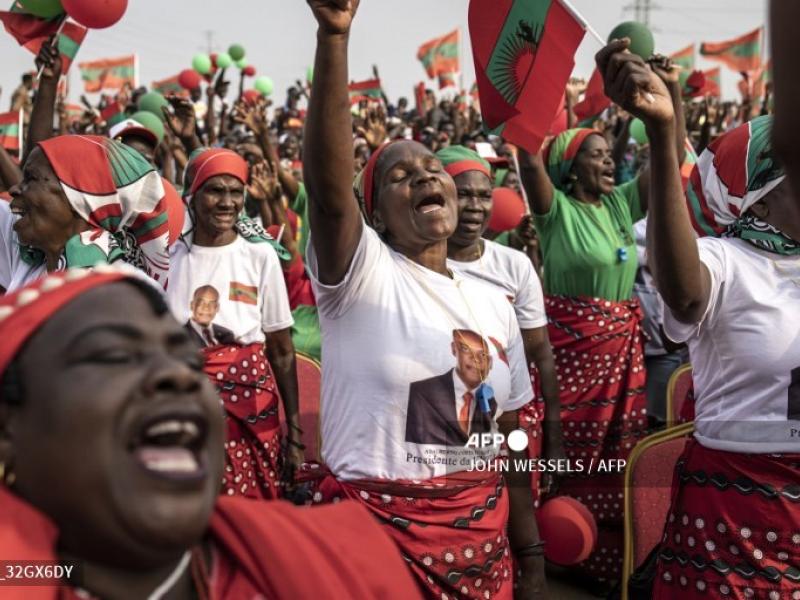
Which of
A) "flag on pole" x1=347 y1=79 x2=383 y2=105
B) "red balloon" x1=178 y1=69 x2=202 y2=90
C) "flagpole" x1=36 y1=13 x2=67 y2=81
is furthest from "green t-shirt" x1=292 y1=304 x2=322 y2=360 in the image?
"red balloon" x1=178 y1=69 x2=202 y2=90

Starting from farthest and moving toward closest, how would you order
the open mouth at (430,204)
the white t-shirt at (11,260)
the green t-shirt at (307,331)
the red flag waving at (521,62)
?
1. the green t-shirt at (307,331)
2. the red flag waving at (521,62)
3. the white t-shirt at (11,260)
4. the open mouth at (430,204)

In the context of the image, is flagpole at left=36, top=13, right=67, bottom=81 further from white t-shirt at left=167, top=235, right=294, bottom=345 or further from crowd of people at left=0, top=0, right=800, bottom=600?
white t-shirt at left=167, top=235, right=294, bottom=345

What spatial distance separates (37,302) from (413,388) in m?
1.29

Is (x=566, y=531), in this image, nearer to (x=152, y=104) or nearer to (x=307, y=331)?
(x=307, y=331)

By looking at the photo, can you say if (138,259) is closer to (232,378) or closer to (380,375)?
(380,375)

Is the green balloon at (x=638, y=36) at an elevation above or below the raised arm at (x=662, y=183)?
above

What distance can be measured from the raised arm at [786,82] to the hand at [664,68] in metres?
1.55

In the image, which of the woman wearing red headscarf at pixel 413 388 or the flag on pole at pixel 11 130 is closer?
the woman wearing red headscarf at pixel 413 388

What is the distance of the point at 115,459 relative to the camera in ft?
3.66

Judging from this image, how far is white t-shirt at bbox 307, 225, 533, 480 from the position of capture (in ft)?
7.77

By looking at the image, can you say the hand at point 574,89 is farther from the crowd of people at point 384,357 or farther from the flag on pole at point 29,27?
the flag on pole at point 29,27

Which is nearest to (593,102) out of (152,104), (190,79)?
(152,104)

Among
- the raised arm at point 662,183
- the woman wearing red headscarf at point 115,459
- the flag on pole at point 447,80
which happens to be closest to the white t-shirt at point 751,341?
the raised arm at point 662,183

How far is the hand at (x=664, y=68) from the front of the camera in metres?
2.36
